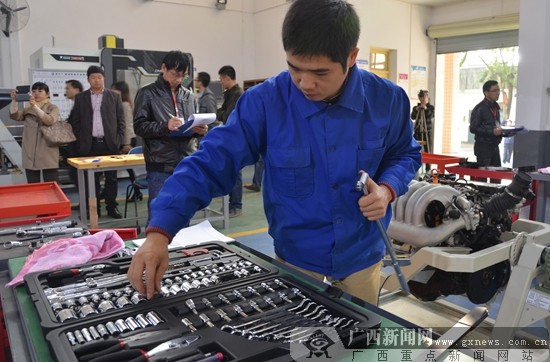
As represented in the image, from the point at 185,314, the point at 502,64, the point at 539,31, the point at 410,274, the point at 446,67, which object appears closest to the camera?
the point at 185,314

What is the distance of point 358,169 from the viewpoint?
42.4 inches

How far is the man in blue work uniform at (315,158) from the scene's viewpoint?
902 mm

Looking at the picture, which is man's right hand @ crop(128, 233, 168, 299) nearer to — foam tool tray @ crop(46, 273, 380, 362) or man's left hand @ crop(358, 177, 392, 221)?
foam tool tray @ crop(46, 273, 380, 362)

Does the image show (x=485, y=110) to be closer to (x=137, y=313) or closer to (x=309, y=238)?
(x=309, y=238)

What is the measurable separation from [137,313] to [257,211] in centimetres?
400

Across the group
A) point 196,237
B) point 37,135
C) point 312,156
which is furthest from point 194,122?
point 37,135

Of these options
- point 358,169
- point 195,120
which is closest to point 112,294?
point 358,169

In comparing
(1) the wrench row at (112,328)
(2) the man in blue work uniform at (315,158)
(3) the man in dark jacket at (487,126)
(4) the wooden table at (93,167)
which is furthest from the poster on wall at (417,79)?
(1) the wrench row at (112,328)

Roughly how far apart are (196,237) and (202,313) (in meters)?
0.64

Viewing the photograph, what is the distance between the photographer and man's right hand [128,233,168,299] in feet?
2.86

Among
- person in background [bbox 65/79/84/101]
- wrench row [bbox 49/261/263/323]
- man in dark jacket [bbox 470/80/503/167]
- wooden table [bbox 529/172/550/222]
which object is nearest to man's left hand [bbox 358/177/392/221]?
wrench row [bbox 49/261/263/323]

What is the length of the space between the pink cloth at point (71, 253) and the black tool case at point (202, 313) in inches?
2.9

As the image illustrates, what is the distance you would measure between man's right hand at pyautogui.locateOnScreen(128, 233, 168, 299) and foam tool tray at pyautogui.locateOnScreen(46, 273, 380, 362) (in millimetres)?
45

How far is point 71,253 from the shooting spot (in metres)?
1.22
